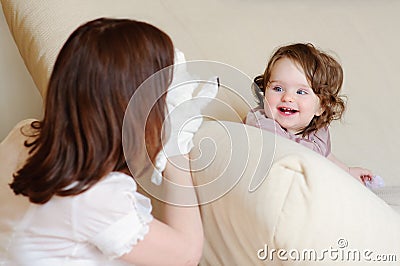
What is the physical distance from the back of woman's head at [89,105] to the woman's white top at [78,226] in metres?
0.02

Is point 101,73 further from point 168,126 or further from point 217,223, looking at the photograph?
point 217,223

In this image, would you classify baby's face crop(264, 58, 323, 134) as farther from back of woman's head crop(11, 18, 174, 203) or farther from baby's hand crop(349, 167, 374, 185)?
back of woman's head crop(11, 18, 174, 203)

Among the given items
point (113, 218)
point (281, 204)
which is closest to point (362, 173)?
point (281, 204)

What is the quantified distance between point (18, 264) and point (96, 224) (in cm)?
17

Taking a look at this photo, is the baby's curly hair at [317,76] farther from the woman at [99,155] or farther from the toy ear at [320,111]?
the woman at [99,155]

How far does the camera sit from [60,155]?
0.99 metres

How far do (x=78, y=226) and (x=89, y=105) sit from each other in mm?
161

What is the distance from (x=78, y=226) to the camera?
38.9 inches

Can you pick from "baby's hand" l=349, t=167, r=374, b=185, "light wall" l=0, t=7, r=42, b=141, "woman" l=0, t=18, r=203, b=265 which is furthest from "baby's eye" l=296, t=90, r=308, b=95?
"light wall" l=0, t=7, r=42, b=141

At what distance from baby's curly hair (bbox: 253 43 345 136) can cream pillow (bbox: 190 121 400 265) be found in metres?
0.34

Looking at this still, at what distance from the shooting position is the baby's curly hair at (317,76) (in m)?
1.44

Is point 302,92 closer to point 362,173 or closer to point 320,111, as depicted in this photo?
point 320,111

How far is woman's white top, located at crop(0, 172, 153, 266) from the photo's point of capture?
0.98 m

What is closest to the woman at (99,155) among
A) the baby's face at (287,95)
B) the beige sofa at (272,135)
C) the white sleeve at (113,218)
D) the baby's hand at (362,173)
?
the white sleeve at (113,218)
